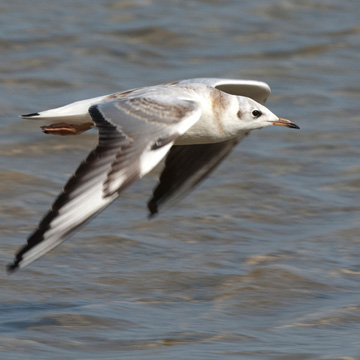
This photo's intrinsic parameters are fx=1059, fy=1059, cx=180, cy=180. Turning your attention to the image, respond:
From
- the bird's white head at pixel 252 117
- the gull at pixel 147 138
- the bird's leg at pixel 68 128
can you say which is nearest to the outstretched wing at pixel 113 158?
the gull at pixel 147 138

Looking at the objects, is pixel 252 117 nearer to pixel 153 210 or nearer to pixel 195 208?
pixel 153 210

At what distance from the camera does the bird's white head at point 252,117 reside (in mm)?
6406

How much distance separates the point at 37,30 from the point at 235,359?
24.1 ft

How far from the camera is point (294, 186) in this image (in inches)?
320

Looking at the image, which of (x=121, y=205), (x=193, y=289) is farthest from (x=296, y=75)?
(x=193, y=289)

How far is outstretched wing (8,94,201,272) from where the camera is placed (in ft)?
15.9

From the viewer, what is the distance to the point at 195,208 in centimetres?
761

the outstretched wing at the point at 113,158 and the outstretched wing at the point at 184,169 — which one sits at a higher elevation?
the outstretched wing at the point at 113,158

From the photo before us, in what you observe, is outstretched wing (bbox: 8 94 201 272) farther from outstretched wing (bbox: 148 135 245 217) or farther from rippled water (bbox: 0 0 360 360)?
outstretched wing (bbox: 148 135 245 217)

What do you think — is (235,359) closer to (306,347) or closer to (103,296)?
(306,347)

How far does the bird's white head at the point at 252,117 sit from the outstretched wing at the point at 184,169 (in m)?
0.54

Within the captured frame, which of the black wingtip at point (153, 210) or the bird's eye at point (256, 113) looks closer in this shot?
the bird's eye at point (256, 113)

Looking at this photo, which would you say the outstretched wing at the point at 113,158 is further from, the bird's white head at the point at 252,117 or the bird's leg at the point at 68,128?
the bird's white head at the point at 252,117

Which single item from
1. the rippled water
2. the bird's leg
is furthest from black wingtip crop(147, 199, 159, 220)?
the bird's leg
